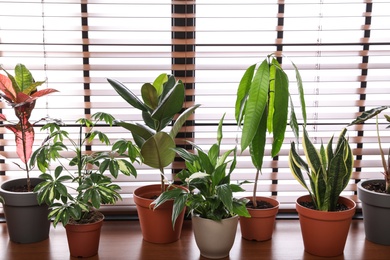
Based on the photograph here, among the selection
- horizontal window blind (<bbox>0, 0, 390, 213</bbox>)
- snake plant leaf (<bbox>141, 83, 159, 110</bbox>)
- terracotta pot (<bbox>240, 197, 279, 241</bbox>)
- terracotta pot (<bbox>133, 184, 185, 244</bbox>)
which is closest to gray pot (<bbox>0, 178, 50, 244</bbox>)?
horizontal window blind (<bbox>0, 0, 390, 213</bbox>)

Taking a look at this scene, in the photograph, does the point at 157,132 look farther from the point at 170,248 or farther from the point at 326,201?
the point at 326,201

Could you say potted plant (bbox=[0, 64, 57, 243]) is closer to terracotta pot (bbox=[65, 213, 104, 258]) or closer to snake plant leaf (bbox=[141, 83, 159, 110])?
terracotta pot (bbox=[65, 213, 104, 258])

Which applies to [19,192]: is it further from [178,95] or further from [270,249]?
[270,249]

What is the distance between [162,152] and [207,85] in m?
0.63

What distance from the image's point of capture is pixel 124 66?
2.68 meters

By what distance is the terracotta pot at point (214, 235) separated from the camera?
228cm

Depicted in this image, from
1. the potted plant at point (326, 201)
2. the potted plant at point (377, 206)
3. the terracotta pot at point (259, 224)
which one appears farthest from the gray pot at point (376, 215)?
the terracotta pot at point (259, 224)

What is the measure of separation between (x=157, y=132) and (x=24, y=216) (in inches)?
31.5

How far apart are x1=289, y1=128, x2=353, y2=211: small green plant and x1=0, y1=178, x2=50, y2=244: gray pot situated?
1311mm

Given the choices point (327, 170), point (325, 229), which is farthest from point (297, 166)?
point (325, 229)

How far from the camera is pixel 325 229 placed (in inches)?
92.2

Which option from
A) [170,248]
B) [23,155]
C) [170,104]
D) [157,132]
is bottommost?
[170,248]

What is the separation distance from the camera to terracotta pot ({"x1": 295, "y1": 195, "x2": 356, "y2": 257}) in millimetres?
2322

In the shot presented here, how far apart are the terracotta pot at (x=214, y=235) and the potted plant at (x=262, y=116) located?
0.23m
